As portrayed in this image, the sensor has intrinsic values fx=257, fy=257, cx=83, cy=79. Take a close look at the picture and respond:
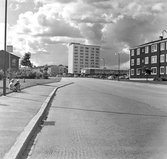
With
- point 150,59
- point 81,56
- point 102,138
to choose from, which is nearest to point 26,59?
point 150,59

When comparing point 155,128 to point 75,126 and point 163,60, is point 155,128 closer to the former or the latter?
point 75,126

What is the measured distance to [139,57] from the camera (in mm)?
78250

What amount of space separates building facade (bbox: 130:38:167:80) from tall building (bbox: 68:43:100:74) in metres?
107

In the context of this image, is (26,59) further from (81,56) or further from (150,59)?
(81,56)

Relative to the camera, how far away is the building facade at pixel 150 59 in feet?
220

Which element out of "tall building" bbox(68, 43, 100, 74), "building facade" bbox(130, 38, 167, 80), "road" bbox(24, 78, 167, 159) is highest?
"tall building" bbox(68, 43, 100, 74)

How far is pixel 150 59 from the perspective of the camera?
72688mm

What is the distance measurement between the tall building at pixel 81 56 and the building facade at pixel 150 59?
107054mm

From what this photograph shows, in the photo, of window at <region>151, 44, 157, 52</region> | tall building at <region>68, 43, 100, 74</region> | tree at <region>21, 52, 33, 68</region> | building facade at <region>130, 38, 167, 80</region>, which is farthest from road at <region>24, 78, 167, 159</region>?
tall building at <region>68, 43, 100, 74</region>

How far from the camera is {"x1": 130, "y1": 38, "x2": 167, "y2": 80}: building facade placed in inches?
2639

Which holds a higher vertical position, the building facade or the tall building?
the tall building

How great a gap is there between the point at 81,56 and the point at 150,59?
11900 centimetres

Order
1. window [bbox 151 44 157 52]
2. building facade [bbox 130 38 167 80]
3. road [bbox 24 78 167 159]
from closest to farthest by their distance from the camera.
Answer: road [bbox 24 78 167 159]
building facade [bbox 130 38 167 80]
window [bbox 151 44 157 52]

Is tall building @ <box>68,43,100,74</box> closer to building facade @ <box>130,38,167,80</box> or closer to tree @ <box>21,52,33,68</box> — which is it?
tree @ <box>21,52,33,68</box>
